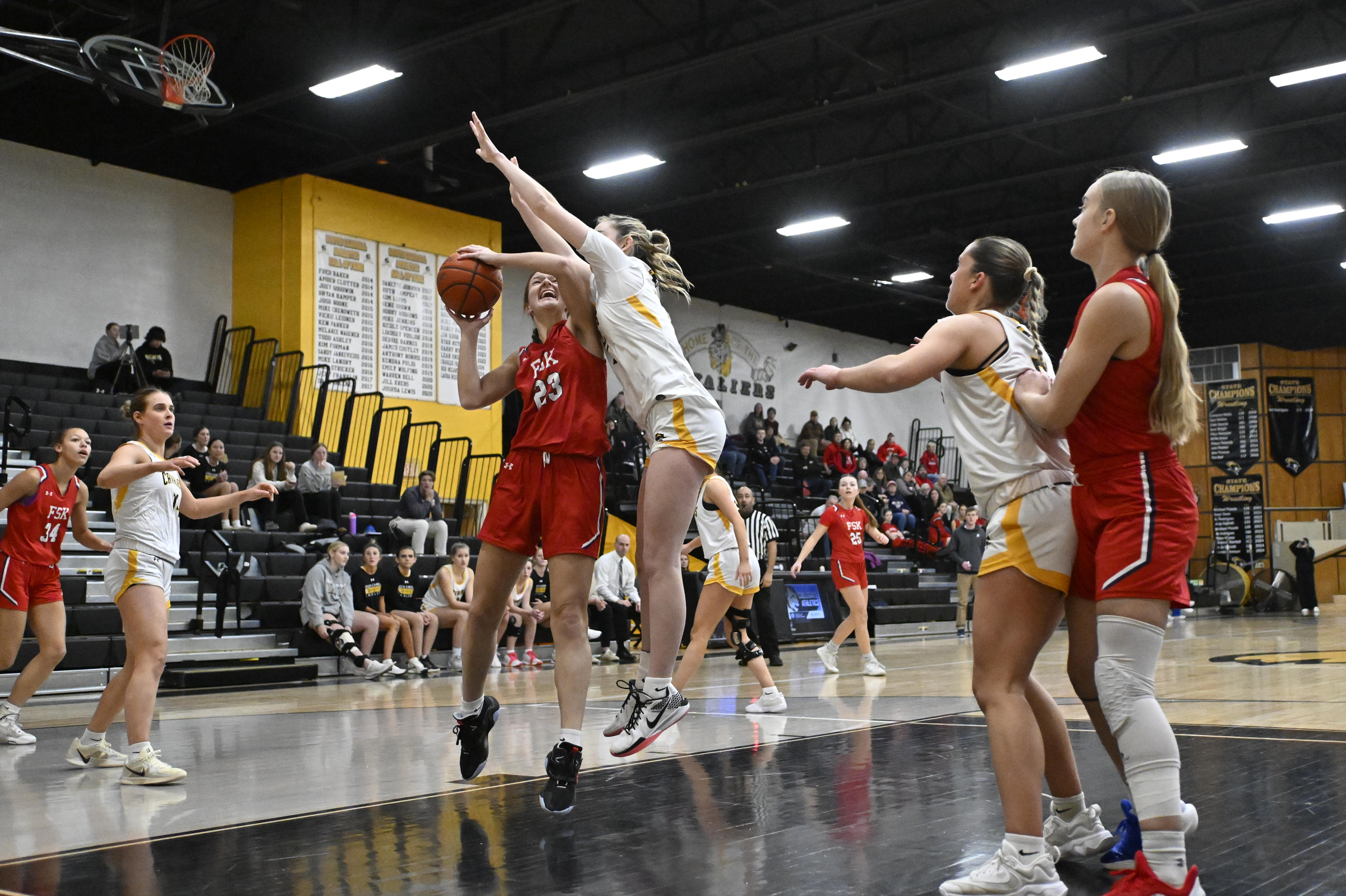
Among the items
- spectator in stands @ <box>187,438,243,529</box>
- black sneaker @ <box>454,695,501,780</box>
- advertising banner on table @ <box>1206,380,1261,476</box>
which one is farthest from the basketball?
advertising banner on table @ <box>1206,380,1261,476</box>

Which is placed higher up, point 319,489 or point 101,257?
point 101,257

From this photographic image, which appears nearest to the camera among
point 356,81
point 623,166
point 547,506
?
point 547,506

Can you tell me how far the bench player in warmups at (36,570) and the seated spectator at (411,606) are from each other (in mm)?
4974

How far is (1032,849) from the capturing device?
2.75 m

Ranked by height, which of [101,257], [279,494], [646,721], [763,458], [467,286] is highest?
A: [101,257]

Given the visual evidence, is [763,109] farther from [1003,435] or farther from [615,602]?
[1003,435]

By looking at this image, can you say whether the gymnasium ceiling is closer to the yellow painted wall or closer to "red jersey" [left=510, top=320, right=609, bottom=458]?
the yellow painted wall

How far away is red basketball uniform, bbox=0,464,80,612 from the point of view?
648 cm

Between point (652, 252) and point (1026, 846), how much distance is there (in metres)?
2.43

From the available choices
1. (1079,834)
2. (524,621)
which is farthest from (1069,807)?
(524,621)

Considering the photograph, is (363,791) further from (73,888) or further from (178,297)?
(178,297)

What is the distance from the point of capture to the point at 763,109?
15.0 meters

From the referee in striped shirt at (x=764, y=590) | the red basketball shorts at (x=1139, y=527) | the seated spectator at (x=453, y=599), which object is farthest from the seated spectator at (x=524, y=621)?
the red basketball shorts at (x=1139, y=527)

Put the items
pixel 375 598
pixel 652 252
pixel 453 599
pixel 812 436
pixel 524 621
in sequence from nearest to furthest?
pixel 652 252, pixel 375 598, pixel 453 599, pixel 524 621, pixel 812 436
